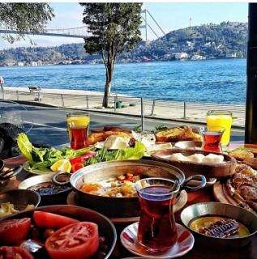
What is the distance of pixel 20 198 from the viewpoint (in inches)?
58.3

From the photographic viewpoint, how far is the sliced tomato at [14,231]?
3.43ft

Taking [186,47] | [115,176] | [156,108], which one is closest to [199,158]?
[115,176]

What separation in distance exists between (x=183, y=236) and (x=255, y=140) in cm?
181

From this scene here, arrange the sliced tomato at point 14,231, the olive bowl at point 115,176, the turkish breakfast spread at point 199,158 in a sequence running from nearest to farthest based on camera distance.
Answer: the sliced tomato at point 14,231, the olive bowl at point 115,176, the turkish breakfast spread at point 199,158

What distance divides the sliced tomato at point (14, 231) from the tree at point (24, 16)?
411 inches

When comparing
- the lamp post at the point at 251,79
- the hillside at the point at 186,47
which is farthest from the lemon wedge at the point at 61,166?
the hillside at the point at 186,47

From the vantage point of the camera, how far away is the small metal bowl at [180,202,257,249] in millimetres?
1094

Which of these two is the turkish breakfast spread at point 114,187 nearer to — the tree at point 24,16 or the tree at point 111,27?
the tree at point 24,16

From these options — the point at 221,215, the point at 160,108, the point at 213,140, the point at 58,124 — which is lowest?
the point at 160,108

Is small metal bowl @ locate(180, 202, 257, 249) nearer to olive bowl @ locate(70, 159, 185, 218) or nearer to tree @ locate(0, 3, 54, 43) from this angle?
olive bowl @ locate(70, 159, 185, 218)

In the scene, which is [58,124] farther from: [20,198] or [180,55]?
[180,55]

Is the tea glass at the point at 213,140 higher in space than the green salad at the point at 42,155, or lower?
higher

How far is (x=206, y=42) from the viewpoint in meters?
85.5

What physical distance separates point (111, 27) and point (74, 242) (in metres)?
17.9
